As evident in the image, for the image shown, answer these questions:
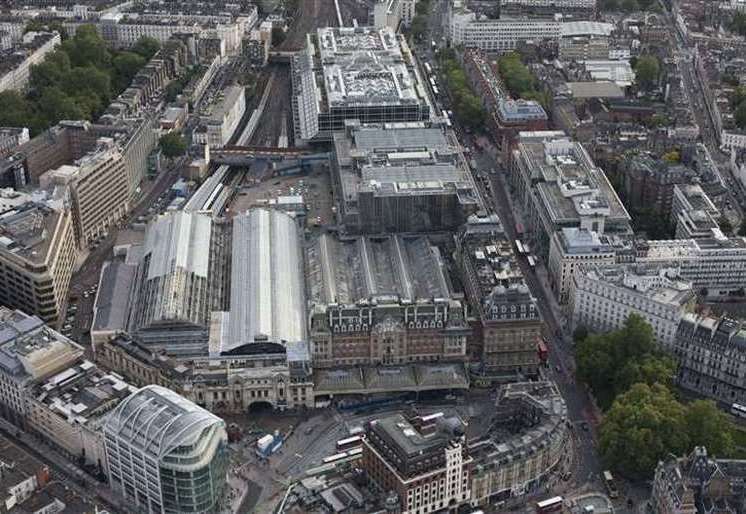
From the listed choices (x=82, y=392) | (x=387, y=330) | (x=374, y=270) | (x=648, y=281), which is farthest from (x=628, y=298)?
(x=82, y=392)

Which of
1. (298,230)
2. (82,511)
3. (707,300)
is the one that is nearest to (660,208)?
(707,300)

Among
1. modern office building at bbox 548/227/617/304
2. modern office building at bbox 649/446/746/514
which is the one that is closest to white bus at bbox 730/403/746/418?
modern office building at bbox 649/446/746/514

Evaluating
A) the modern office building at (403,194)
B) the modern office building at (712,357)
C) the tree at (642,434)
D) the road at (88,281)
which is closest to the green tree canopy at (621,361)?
the modern office building at (712,357)

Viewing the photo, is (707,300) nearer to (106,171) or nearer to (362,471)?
(362,471)

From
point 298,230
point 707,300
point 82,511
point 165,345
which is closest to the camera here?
point 82,511

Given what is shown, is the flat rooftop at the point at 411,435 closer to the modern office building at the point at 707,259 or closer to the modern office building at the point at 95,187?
the modern office building at the point at 707,259

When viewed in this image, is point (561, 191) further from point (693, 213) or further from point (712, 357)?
point (712, 357)

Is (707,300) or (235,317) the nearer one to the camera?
(235,317)
